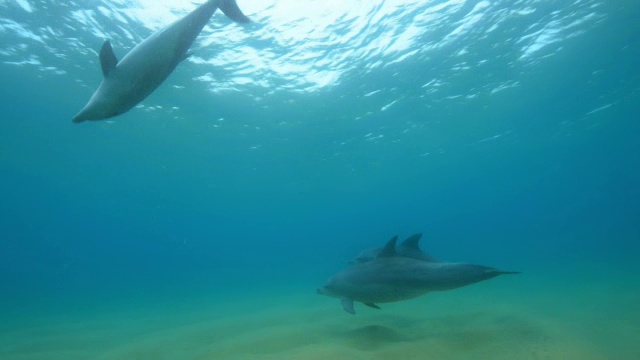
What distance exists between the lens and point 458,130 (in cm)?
3434

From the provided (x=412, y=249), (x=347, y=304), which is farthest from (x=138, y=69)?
(x=347, y=304)

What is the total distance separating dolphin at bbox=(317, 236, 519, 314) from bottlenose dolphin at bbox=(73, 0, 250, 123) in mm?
3762

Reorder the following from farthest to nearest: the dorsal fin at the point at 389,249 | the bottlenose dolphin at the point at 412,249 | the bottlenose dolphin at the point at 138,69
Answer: the dorsal fin at the point at 389,249 < the bottlenose dolphin at the point at 412,249 < the bottlenose dolphin at the point at 138,69

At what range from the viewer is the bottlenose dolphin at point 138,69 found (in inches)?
69.7

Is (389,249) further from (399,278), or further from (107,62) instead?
(107,62)

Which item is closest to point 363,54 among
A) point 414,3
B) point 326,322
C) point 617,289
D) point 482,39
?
point 414,3

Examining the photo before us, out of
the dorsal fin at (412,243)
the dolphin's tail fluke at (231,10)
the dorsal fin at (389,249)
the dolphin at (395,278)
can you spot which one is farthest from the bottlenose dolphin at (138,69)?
the dorsal fin at (412,243)

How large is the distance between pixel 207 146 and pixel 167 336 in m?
25.0

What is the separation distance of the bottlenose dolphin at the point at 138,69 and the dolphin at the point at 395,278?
376 centimetres

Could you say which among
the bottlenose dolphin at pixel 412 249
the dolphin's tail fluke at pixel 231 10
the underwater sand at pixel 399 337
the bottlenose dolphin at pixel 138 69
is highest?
the dolphin's tail fluke at pixel 231 10

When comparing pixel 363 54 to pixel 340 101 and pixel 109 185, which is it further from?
pixel 109 185

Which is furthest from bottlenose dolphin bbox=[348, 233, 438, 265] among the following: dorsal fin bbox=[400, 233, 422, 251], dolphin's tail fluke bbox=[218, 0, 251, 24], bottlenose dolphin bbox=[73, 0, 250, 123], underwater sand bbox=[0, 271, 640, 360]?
bottlenose dolphin bbox=[73, 0, 250, 123]

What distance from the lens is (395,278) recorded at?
219 inches

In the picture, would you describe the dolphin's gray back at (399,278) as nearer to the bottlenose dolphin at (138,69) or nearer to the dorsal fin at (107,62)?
the bottlenose dolphin at (138,69)
